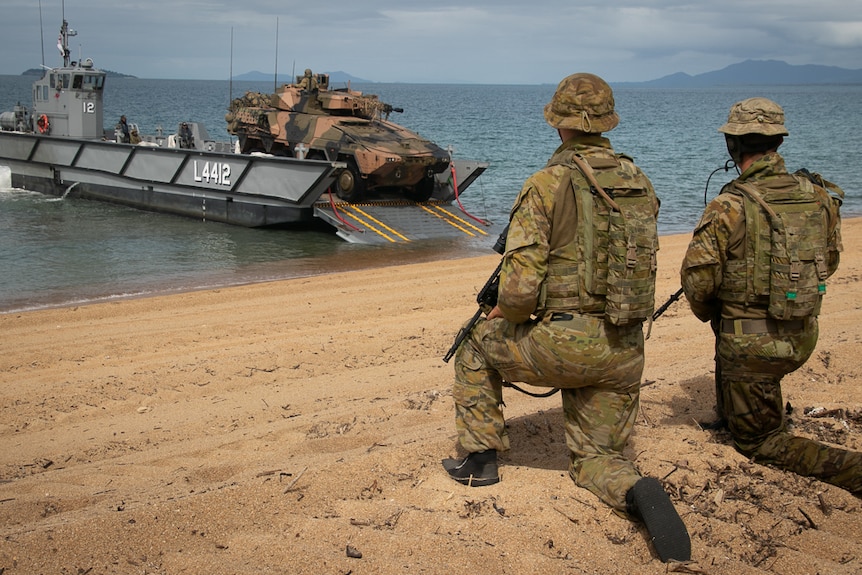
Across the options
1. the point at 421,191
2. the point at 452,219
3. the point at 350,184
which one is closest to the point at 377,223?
the point at 350,184

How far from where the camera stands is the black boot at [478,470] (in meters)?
3.78

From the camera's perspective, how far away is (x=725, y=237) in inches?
156

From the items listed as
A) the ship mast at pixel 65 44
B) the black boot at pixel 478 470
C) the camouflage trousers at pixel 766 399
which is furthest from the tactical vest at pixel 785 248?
the ship mast at pixel 65 44

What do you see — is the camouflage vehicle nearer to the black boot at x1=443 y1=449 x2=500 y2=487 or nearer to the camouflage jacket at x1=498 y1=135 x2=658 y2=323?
the black boot at x1=443 y1=449 x2=500 y2=487

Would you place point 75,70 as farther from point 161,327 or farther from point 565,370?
point 565,370

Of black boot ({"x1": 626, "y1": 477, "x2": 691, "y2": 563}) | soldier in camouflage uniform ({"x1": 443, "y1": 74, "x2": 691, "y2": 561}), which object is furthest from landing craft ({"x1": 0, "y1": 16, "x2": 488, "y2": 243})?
black boot ({"x1": 626, "y1": 477, "x2": 691, "y2": 563})

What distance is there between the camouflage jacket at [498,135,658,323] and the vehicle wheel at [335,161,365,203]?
501 inches

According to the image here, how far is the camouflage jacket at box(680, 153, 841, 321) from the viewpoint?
395cm

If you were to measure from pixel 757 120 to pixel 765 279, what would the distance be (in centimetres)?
69

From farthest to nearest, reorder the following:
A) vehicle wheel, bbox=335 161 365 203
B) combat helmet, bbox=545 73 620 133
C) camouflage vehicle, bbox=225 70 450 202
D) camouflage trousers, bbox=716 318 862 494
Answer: vehicle wheel, bbox=335 161 365 203 → camouflage vehicle, bbox=225 70 450 202 → camouflage trousers, bbox=716 318 862 494 → combat helmet, bbox=545 73 620 133

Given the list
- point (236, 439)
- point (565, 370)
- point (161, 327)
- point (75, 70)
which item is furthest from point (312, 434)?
point (75, 70)

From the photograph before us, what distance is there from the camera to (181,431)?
16.6ft

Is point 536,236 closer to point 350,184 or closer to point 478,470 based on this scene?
point 478,470

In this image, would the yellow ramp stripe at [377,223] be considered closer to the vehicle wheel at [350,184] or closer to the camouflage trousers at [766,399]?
the vehicle wheel at [350,184]
